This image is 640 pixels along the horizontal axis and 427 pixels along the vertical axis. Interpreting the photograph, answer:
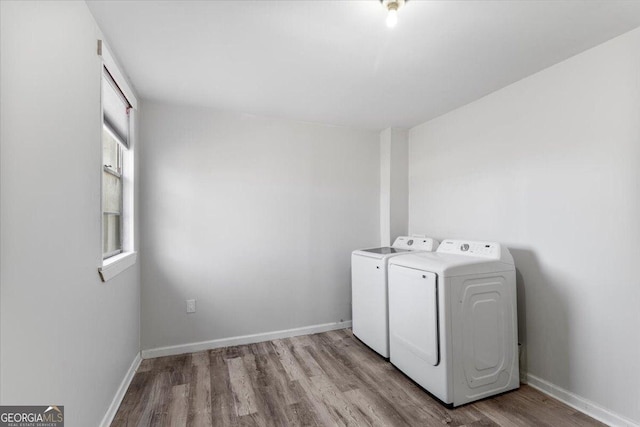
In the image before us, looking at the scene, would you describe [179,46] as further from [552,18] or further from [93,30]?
[552,18]

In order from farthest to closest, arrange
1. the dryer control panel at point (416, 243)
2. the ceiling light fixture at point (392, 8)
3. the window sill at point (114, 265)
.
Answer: the dryer control panel at point (416, 243) < the window sill at point (114, 265) < the ceiling light fixture at point (392, 8)

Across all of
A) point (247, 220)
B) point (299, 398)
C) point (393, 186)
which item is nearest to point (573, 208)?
point (393, 186)

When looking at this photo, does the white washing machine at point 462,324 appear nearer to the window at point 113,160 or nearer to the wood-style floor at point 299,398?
the wood-style floor at point 299,398

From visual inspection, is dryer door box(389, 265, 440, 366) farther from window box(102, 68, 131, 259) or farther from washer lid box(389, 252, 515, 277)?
window box(102, 68, 131, 259)

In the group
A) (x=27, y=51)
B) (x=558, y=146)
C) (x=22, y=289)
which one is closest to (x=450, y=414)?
(x=558, y=146)

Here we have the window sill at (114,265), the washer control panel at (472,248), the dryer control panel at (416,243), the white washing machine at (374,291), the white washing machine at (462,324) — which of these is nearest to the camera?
the window sill at (114,265)

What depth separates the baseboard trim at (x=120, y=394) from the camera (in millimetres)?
1679

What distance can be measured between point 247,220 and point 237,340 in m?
1.14

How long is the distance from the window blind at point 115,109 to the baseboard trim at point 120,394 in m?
1.70

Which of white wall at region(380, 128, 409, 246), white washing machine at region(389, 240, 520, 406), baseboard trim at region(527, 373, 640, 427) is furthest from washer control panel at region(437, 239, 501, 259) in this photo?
baseboard trim at region(527, 373, 640, 427)

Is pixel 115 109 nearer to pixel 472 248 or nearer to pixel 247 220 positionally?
Result: pixel 247 220

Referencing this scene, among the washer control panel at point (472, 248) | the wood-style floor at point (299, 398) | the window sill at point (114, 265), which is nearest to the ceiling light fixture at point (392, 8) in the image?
the washer control panel at point (472, 248)

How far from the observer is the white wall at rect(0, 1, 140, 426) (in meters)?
0.89

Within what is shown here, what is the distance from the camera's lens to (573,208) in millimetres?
1885
